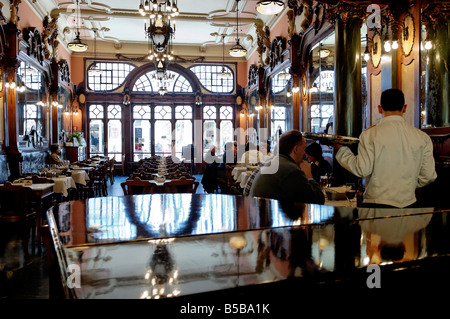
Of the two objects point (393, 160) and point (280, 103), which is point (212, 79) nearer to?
point (280, 103)

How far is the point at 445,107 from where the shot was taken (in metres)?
4.21

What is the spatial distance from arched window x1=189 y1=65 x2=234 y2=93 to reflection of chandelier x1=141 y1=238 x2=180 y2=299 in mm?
15516

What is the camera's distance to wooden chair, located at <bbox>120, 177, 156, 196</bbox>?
4.50 meters

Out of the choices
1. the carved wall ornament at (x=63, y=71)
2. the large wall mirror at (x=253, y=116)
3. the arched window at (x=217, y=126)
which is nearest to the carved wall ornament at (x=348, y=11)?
the large wall mirror at (x=253, y=116)

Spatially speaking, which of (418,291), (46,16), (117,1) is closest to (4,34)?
(46,16)

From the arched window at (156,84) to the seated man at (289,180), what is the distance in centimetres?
1369

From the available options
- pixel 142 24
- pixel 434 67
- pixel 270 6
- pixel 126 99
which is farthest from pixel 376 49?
pixel 126 99

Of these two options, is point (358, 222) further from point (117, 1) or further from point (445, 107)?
point (117, 1)

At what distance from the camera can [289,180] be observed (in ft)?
9.45

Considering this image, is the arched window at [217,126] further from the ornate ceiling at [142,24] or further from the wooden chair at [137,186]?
the wooden chair at [137,186]

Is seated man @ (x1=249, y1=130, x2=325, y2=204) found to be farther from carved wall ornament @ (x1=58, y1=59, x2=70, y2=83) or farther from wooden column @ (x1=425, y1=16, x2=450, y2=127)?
carved wall ornament @ (x1=58, y1=59, x2=70, y2=83)

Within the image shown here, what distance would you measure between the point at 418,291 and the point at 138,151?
15.7m

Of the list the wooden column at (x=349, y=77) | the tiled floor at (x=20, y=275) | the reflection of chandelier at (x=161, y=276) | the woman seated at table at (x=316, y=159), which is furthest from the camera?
the wooden column at (x=349, y=77)

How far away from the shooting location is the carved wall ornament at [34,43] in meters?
9.49
